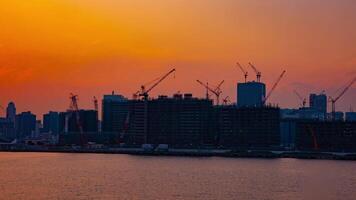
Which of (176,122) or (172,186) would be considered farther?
(176,122)

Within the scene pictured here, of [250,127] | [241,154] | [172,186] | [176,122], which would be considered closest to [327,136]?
[250,127]

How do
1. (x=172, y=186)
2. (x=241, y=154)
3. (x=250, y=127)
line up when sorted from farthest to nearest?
(x=250, y=127) < (x=241, y=154) < (x=172, y=186)

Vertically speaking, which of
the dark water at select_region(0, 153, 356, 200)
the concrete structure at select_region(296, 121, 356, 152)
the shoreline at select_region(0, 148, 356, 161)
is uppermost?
the concrete structure at select_region(296, 121, 356, 152)

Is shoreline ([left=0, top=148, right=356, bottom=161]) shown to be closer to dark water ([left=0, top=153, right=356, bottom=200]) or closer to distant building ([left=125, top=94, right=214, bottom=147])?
distant building ([left=125, top=94, right=214, bottom=147])

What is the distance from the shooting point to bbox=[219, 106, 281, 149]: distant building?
491ft

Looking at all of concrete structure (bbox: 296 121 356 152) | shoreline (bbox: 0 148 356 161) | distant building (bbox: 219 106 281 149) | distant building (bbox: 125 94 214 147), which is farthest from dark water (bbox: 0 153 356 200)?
distant building (bbox: 125 94 214 147)

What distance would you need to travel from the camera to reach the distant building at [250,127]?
150 meters

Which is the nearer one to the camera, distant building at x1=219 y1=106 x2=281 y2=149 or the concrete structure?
the concrete structure

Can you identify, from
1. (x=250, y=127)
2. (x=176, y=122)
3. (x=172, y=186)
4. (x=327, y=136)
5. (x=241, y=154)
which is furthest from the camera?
(x=176, y=122)

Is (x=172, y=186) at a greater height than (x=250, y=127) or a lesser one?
lesser

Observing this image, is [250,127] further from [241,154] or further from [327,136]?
[241,154]

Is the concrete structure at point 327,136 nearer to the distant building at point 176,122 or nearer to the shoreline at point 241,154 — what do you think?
the shoreline at point 241,154

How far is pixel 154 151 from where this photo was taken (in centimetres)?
13812

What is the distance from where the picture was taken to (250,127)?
497ft
